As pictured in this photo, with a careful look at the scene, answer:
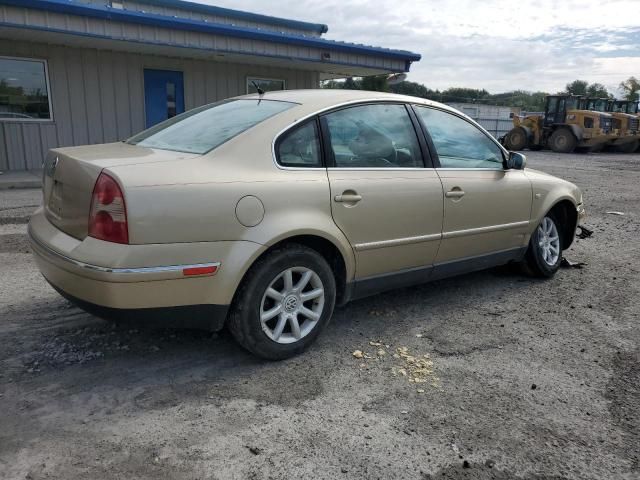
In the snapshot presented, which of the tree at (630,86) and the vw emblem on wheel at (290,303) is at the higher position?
the tree at (630,86)

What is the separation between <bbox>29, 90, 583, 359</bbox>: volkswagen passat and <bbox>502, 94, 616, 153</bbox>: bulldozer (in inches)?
902

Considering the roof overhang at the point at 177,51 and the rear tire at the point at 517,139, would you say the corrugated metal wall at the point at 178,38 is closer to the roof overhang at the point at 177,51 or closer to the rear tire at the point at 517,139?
the roof overhang at the point at 177,51

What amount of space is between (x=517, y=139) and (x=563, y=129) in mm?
2343

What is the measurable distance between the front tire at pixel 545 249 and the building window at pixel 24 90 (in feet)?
33.5

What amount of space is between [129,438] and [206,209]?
1194 millimetres

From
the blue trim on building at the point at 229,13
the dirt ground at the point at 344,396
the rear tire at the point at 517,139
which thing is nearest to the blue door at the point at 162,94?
the blue trim on building at the point at 229,13

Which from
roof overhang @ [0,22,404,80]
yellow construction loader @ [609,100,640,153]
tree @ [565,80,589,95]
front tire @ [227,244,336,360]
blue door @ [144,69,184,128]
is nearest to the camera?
front tire @ [227,244,336,360]

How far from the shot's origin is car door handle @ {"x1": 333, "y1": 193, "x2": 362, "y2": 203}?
11.1 ft

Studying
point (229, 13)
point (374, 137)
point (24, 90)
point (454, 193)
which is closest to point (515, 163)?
point (454, 193)

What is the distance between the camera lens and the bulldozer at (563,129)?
80.2ft

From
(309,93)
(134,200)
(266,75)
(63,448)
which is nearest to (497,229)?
(309,93)

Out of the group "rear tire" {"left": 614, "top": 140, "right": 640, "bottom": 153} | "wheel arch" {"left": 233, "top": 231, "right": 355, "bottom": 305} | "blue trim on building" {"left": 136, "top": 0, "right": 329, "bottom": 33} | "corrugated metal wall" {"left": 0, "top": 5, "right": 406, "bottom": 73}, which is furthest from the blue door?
"rear tire" {"left": 614, "top": 140, "right": 640, "bottom": 153}

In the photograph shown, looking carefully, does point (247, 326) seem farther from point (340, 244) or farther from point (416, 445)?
point (416, 445)

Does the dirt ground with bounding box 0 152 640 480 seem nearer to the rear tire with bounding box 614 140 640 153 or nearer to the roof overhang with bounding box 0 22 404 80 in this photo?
the roof overhang with bounding box 0 22 404 80
